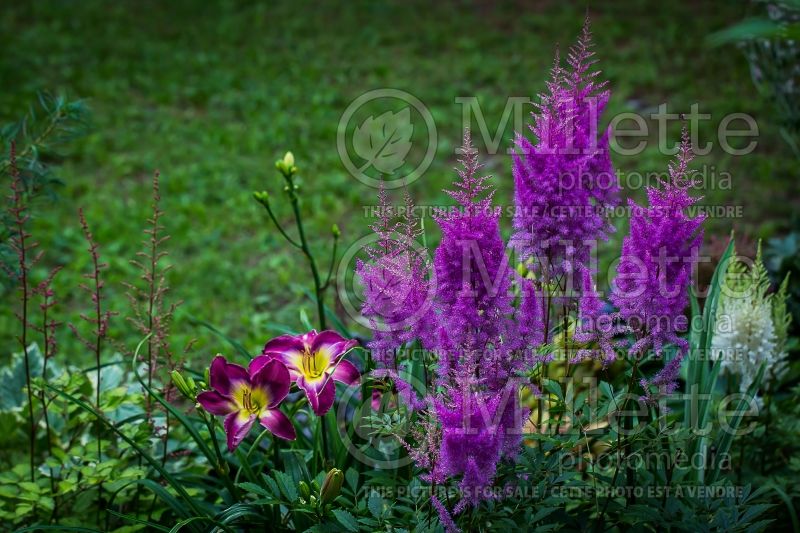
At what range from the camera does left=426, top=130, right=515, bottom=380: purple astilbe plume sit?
176 centimetres

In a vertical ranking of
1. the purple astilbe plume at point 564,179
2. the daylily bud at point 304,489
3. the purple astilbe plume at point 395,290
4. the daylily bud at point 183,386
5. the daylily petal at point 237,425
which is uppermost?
the purple astilbe plume at point 564,179

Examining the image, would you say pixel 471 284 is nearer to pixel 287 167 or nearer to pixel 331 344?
pixel 331 344

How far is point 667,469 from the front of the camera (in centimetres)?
207

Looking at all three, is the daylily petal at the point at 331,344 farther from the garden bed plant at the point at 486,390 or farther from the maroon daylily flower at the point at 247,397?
the maroon daylily flower at the point at 247,397

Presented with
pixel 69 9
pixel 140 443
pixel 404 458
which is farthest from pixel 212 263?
pixel 69 9

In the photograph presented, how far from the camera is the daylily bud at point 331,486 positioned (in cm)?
184

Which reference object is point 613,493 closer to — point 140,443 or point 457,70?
point 140,443

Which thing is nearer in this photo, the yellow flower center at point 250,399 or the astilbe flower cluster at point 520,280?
the astilbe flower cluster at point 520,280

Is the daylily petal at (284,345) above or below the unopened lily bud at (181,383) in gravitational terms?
above

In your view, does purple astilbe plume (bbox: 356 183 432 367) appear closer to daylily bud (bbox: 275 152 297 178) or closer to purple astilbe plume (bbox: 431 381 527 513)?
purple astilbe plume (bbox: 431 381 527 513)

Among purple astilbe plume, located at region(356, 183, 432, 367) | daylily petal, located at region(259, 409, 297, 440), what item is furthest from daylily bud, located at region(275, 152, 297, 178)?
daylily petal, located at region(259, 409, 297, 440)

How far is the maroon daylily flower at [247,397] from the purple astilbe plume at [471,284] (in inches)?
16.2

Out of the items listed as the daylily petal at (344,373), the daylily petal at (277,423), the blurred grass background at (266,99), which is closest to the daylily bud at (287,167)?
the daylily petal at (344,373)

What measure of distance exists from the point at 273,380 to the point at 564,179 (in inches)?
32.8
